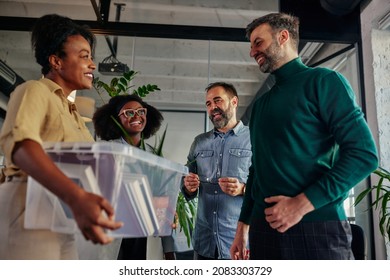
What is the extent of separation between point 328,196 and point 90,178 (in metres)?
0.49

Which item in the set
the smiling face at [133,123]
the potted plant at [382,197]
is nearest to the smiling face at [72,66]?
the smiling face at [133,123]

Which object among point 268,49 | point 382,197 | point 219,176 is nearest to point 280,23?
point 268,49

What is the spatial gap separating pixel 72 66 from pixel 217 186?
98cm

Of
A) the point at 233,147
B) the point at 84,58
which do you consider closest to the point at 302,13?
the point at 233,147

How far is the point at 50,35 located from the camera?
714 millimetres

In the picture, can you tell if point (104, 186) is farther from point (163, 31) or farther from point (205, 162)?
point (163, 31)

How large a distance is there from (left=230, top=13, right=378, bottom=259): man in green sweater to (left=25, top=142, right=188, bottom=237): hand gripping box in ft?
1.09

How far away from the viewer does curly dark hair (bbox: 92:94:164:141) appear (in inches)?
62.9

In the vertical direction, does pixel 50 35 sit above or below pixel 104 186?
above

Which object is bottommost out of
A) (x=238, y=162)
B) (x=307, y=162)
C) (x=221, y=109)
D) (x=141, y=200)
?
(x=141, y=200)

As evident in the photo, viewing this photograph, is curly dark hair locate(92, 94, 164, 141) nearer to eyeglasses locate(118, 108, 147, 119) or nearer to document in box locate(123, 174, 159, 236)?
eyeglasses locate(118, 108, 147, 119)

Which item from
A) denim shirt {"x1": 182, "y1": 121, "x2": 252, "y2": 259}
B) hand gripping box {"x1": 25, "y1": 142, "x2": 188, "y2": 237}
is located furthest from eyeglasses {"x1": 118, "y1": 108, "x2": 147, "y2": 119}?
hand gripping box {"x1": 25, "y1": 142, "x2": 188, "y2": 237}

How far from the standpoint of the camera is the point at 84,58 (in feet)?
2.34
